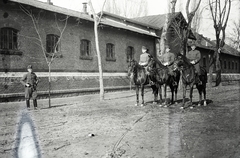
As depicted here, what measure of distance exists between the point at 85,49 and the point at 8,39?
19.4ft

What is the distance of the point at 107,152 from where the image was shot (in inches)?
190

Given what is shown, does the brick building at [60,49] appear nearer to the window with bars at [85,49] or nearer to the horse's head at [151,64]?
the window with bars at [85,49]

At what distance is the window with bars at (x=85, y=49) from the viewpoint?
17.8 meters

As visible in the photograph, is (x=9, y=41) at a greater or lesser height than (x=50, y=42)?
lesser

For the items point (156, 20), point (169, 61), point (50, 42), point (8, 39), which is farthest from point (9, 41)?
point (156, 20)

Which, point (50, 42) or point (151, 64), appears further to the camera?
point (50, 42)

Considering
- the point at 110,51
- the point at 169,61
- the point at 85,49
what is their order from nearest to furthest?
1. the point at 169,61
2. the point at 85,49
3. the point at 110,51

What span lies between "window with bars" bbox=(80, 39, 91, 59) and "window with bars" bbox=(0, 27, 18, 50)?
4926mm

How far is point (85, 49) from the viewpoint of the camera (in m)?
18.2

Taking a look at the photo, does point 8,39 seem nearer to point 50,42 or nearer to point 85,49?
point 50,42

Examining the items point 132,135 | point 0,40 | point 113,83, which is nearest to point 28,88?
point 0,40

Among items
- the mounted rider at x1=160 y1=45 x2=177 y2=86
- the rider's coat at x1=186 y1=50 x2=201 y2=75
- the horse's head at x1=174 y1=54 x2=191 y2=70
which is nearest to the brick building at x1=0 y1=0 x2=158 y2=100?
the mounted rider at x1=160 y1=45 x2=177 y2=86

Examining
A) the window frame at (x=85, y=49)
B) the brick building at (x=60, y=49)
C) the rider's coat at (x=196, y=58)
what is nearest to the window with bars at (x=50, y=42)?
the brick building at (x=60, y=49)

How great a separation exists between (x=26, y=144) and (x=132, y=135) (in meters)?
2.46
